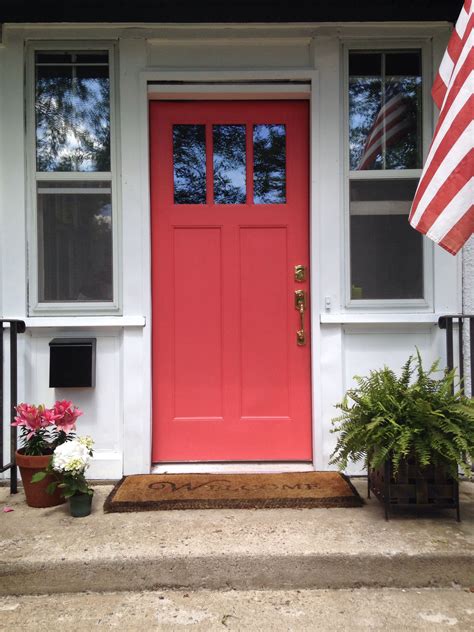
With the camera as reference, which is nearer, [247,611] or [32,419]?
[247,611]

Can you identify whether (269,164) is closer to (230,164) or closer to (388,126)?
(230,164)

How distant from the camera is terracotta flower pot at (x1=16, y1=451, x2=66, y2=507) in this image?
290 cm

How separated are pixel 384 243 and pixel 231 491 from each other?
6.10ft

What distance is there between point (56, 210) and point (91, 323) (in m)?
0.79

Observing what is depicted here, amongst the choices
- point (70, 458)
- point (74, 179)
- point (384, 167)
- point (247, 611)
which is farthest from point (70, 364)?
point (384, 167)

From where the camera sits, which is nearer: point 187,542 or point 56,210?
point 187,542

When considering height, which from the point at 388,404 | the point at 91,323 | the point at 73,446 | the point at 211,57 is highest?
the point at 211,57

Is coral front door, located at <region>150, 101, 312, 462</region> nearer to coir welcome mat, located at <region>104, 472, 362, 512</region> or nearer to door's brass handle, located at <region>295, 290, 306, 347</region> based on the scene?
door's brass handle, located at <region>295, 290, 306, 347</region>

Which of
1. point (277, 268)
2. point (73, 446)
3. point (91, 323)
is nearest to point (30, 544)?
point (73, 446)

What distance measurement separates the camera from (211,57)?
3377mm

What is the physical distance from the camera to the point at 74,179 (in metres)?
3.38

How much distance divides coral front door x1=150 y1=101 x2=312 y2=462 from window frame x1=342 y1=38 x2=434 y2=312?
0.27 metres
